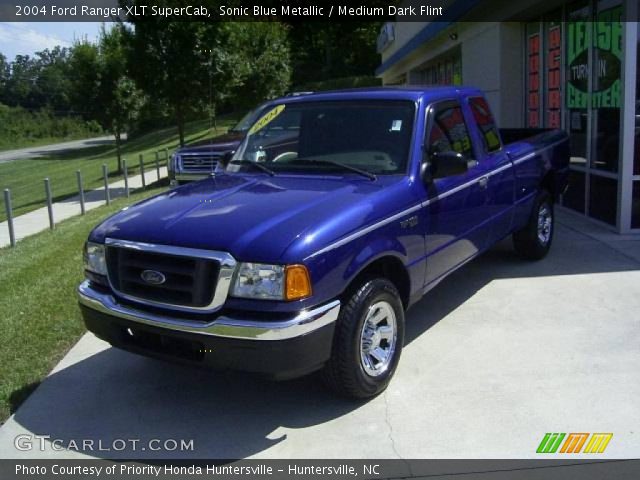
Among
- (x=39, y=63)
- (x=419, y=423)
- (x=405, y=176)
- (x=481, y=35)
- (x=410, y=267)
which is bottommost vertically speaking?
(x=419, y=423)

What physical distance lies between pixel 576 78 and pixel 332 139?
595cm

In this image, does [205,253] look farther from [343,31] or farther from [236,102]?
[343,31]

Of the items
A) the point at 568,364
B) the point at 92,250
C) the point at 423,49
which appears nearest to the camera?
the point at 92,250

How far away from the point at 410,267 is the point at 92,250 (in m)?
2.10

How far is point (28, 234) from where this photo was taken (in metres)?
11.1

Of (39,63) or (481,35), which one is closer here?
(481,35)

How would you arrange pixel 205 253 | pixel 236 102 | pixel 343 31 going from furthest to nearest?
1. pixel 343 31
2. pixel 236 102
3. pixel 205 253

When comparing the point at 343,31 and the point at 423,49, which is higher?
the point at 343,31

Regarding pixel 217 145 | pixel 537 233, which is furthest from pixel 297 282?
pixel 217 145

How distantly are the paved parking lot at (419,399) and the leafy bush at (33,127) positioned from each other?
3199 centimetres

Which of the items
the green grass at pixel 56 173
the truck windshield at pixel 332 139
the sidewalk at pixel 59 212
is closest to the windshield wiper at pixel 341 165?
the truck windshield at pixel 332 139

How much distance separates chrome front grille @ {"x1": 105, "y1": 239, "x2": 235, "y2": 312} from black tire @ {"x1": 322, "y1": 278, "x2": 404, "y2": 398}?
74cm

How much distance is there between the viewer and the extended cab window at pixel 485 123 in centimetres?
590

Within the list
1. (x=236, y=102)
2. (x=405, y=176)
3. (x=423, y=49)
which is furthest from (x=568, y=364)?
(x=236, y=102)
